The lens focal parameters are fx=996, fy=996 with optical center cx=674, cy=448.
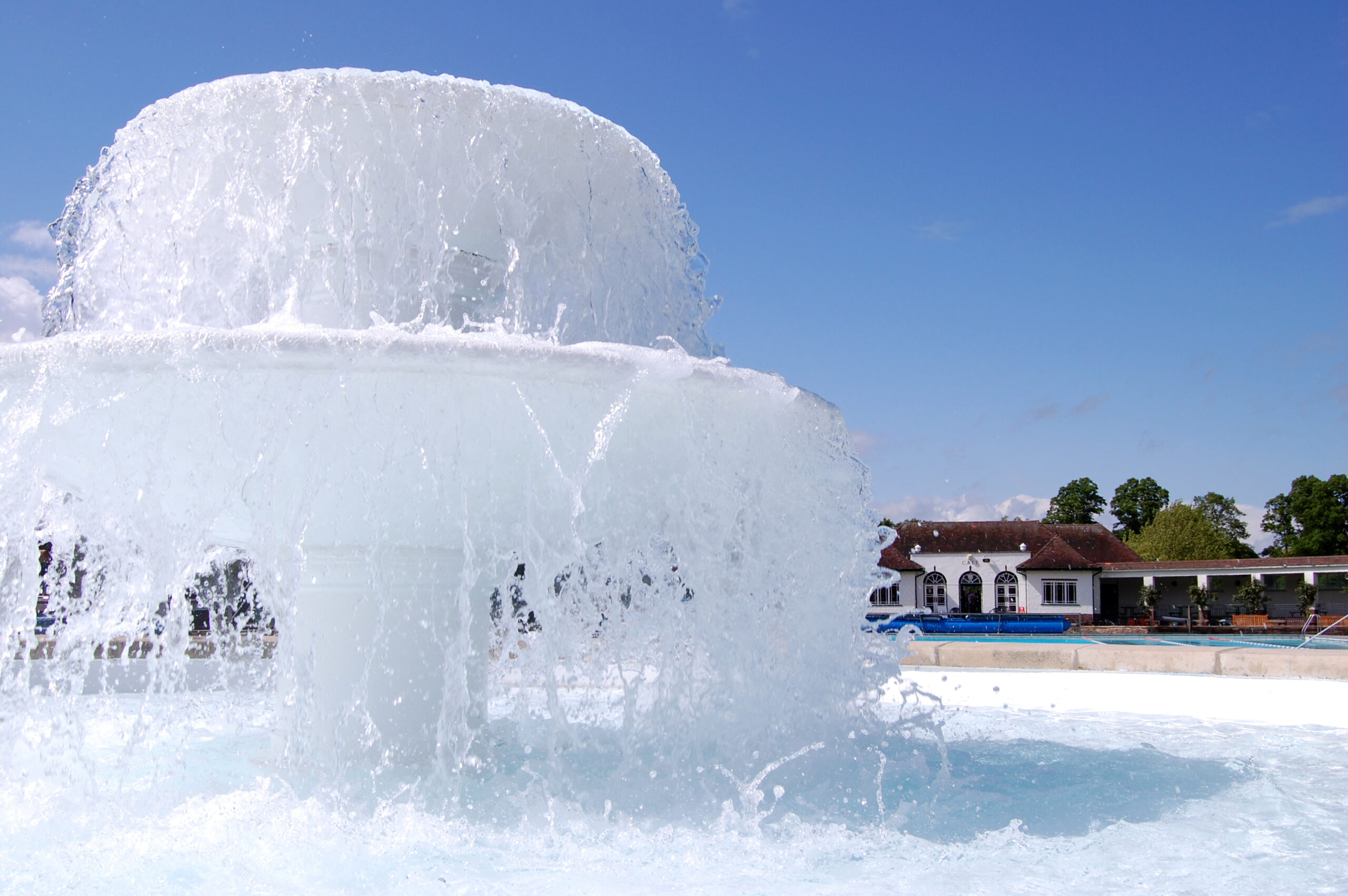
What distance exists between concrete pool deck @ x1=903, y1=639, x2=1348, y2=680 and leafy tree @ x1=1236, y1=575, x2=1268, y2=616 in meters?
34.4

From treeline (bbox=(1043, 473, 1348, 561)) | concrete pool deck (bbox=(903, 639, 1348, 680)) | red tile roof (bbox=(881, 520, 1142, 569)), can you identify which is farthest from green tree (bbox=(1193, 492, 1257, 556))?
concrete pool deck (bbox=(903, 639, 1348, 680))

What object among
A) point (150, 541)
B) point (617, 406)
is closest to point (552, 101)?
point (617, 406)

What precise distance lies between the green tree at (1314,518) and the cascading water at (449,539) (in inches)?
2767

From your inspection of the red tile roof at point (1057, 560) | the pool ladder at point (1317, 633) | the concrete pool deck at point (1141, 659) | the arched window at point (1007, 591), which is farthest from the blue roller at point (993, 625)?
the concrete pool deck at point (1141, 659)

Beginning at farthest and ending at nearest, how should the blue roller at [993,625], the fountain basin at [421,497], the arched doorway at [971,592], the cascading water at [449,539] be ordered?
the arched doorway at [971,592] < the blue roller at [993,625] < the fountain basin at [421,497] < the cascading water at [449,539]

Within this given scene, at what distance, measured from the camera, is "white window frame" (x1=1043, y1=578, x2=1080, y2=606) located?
4322 centimetres

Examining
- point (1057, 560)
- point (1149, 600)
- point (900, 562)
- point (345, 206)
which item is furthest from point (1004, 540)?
point (345, 206)

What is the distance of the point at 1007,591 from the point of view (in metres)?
44.5

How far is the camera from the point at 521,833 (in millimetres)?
3098

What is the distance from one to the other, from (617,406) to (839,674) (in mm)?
2027

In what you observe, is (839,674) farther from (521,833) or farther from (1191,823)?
(521,833)

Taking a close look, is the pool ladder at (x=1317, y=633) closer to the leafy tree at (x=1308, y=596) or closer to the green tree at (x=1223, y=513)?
the leafy tree at (x=1308, y=596)

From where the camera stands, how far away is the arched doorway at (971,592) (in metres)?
44.7

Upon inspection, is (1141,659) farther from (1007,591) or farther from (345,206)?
(1007,591)
